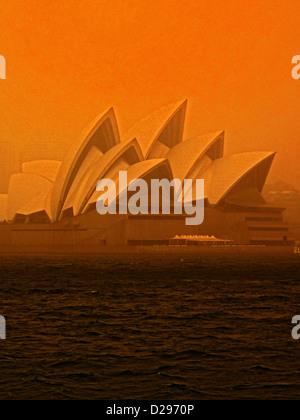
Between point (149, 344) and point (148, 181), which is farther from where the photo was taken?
point (148, 181)

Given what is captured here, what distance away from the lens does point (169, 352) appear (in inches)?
555

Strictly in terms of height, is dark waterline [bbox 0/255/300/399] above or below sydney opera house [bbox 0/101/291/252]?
below

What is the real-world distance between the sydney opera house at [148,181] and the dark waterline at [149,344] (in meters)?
46.7

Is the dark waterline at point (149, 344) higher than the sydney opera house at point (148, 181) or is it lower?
lower

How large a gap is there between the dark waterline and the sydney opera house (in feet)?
153

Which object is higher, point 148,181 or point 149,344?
point 148,181

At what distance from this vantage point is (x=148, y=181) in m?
77.8

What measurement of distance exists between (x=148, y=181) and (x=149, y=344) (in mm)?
63153

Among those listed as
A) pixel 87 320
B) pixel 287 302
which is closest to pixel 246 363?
pixel 87 320

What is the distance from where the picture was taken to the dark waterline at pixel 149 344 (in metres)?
11.1

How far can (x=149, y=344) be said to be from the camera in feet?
49.3

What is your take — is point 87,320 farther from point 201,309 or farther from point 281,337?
point 281,337

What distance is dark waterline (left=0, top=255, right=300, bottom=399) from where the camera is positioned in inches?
438
